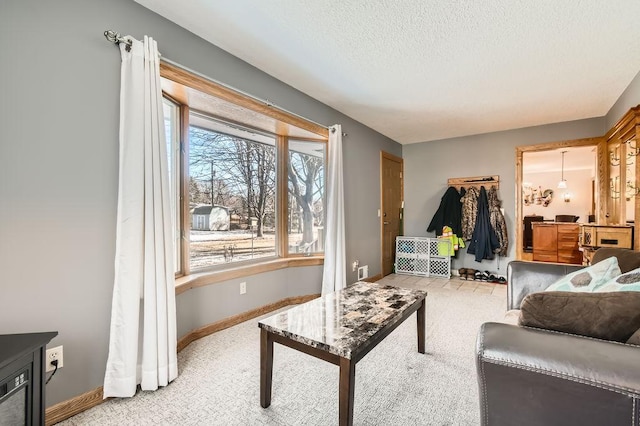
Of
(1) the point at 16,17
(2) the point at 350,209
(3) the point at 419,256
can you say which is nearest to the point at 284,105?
(2) the point at 350,209

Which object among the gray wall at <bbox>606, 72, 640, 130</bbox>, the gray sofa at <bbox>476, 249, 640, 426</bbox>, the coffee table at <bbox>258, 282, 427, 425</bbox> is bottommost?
the coffee table at <bbox>258, 282, 427, 425</bbox>

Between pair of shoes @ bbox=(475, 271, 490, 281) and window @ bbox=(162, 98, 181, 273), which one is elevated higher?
window @ bbox=(162, 98, 181, 273)

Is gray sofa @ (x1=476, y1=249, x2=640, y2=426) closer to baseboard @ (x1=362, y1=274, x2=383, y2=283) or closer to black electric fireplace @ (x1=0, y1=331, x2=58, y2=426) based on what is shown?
black electric fireplace @ (x1=0, y1=331, x2=58, y2=426)

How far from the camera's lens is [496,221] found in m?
4.33

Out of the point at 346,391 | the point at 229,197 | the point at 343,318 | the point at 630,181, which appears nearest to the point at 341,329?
the point at 343,318

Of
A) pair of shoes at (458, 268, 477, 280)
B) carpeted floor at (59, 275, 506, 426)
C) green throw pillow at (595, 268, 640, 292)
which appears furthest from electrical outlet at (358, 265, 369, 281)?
green throw pillow at (595, 268, 640, 292)

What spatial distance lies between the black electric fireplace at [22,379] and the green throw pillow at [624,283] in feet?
7.18

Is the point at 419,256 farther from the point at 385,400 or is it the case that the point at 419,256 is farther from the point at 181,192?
the point at 181,192

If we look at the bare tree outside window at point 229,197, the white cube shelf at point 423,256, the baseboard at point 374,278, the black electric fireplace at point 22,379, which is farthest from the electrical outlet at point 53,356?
the white cube shelf at point 423,256

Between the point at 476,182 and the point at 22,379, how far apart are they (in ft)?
17.0

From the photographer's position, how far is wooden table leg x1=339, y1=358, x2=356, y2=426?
3.84ft

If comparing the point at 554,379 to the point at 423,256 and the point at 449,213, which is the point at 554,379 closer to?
the point at 423,256

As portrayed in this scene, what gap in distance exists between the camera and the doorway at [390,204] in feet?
14.8

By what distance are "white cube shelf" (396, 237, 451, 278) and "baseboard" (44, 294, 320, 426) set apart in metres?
2.07
